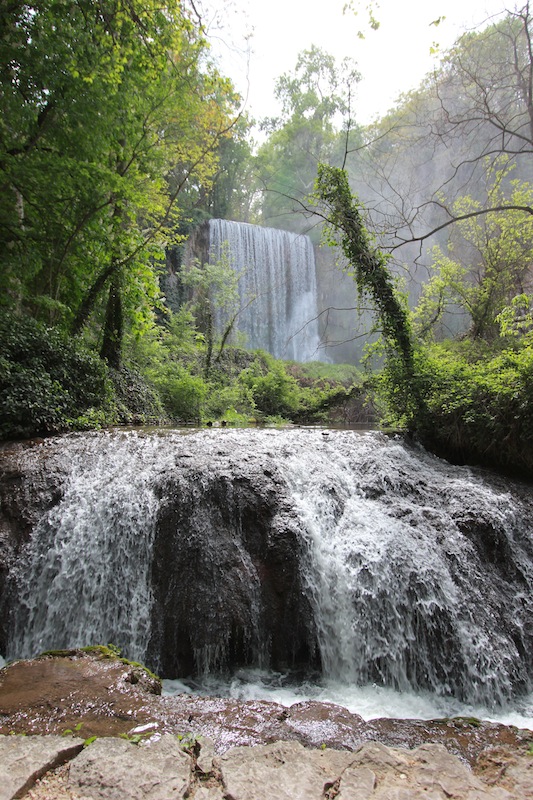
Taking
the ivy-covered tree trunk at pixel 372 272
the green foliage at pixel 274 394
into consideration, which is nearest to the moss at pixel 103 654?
the ivy-covered tree trunk at pixel 372 272

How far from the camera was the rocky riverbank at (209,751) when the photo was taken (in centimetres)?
159

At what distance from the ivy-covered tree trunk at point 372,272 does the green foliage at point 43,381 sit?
5.48 m

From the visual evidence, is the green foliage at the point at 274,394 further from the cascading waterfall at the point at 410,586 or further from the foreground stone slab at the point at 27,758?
the foreground stone slab at the point at 27,758

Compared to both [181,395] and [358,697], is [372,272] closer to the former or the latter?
[181,395]

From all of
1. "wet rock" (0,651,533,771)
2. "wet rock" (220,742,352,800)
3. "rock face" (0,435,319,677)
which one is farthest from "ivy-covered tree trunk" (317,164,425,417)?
"wet rock" (220,742,352,800)

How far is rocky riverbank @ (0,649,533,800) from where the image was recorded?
5.20 ft

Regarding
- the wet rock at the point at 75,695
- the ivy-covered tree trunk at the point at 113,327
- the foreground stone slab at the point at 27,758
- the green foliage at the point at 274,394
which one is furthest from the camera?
the green foliage at the point at 274,394

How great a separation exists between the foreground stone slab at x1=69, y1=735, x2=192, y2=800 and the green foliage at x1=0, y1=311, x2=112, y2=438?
5.33 meters

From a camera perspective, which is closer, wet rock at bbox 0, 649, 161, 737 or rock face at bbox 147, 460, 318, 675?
wet rock at bbox 0, 649, 161, 737

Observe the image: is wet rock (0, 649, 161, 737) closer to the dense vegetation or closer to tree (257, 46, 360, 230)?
the dense vegetation

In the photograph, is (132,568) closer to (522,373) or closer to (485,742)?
(485,742)

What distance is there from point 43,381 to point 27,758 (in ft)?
19.9

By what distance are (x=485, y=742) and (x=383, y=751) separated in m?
1.48

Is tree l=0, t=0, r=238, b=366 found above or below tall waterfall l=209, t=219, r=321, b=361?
below
